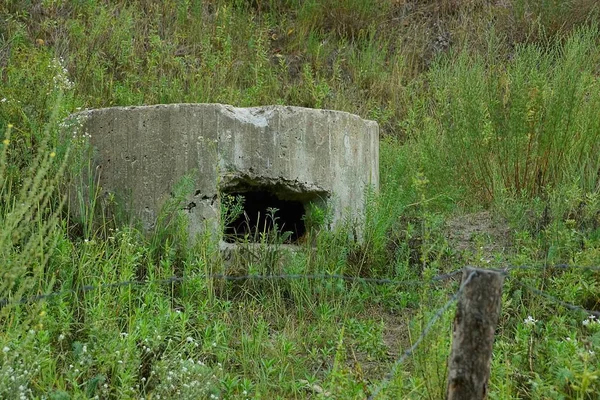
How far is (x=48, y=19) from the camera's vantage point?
7977 mm

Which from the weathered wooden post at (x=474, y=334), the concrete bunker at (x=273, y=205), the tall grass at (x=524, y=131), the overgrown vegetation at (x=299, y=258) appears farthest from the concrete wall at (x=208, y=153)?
the weathered wooden post at (x=474, y=334)

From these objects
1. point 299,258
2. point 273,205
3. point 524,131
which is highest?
point 524,131

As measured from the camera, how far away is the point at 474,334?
7.04 ft

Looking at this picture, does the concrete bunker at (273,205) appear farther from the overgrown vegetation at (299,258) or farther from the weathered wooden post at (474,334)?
the weathered wooden post at (474,334)

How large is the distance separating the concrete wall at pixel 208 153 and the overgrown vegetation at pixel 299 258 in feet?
0.58

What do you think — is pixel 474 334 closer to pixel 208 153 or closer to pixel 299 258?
pixel 299 258

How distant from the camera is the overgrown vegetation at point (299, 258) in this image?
2912mm

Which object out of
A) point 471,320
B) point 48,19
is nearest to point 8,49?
point 48,19

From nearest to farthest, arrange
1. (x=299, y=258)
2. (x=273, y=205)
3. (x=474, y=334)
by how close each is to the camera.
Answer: (x=474, y=334) < (x=299, y=258) < (x=273, y=205)

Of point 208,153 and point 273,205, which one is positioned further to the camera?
point 273,205

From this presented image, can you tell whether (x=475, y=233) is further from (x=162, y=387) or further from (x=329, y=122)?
(x=162, y=387)

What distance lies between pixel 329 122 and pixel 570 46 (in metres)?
2.20

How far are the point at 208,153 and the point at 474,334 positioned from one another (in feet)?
7.49

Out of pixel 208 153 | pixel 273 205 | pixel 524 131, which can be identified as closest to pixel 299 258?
pixel 208 153
